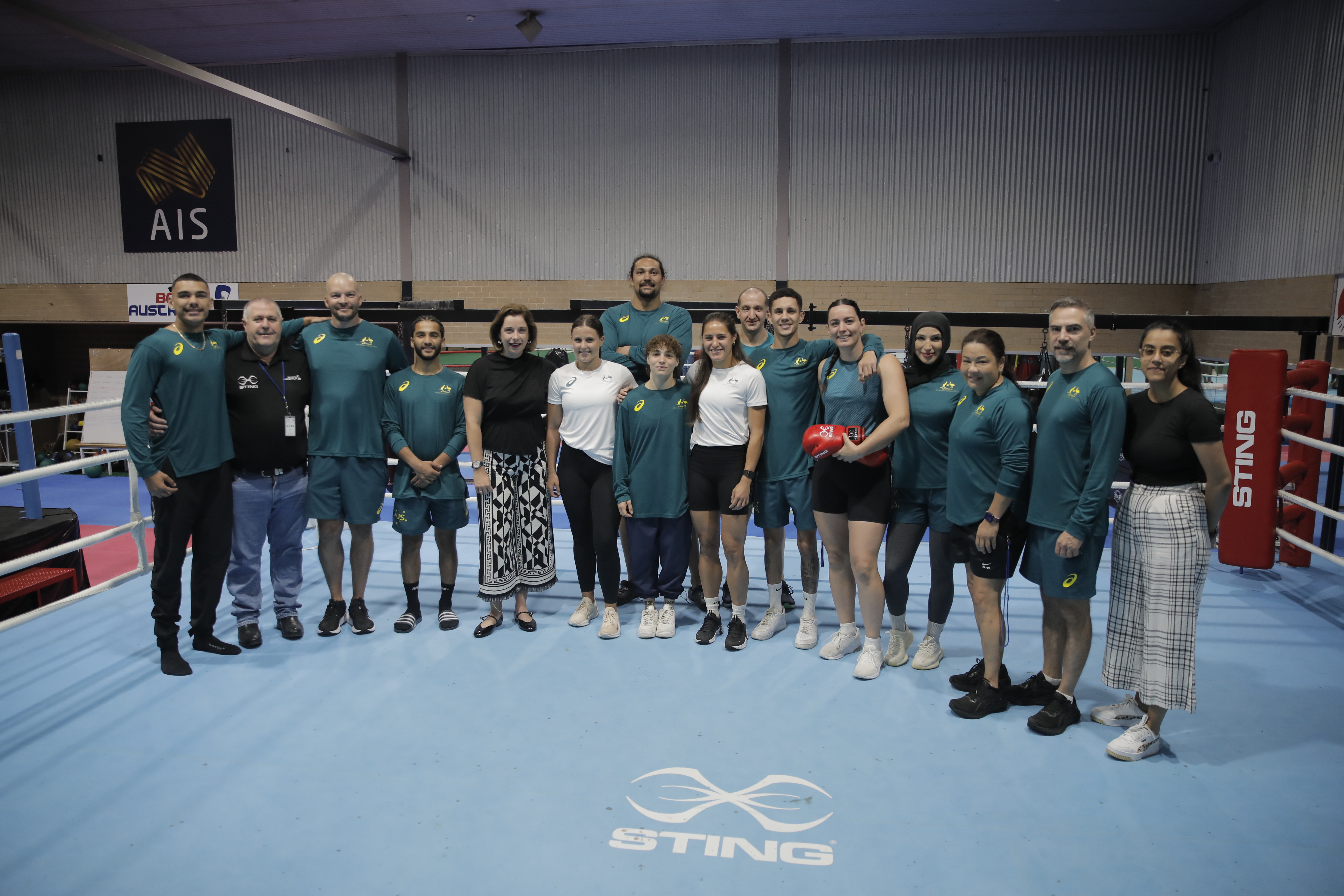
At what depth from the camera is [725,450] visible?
3.59 m

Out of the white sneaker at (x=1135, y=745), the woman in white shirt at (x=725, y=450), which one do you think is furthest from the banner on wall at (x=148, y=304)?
the white sneaker at (x=1135, y=745)

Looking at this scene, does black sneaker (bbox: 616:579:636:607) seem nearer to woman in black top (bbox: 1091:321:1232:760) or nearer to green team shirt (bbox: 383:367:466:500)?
green team shirt (bbox: 383:367:466:500)

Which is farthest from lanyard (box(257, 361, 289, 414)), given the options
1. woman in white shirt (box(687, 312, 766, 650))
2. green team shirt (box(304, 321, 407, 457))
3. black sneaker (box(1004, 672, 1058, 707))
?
black sneaker (box(1004, 672, 1058, 707))

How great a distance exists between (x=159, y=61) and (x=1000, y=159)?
886cm

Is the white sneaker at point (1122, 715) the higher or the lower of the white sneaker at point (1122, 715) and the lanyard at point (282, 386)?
the lower

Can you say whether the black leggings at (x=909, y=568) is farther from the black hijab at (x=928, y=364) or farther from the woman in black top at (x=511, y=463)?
the woman in black top at (x=511, y=463)

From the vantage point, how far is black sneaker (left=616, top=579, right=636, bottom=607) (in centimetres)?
427

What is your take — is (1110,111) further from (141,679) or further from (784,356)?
(141,679)

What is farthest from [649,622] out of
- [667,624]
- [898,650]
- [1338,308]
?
[1338,308]

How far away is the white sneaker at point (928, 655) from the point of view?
3432 millimetres

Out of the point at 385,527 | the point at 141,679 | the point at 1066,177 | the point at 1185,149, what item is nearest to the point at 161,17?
the point at 385,527

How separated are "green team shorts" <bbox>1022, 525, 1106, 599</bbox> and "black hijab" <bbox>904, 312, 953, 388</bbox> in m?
0.75

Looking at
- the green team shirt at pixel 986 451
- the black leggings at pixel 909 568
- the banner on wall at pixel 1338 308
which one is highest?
the banner on wall at pixel 1338 308

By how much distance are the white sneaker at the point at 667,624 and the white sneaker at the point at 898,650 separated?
3.30 feet
